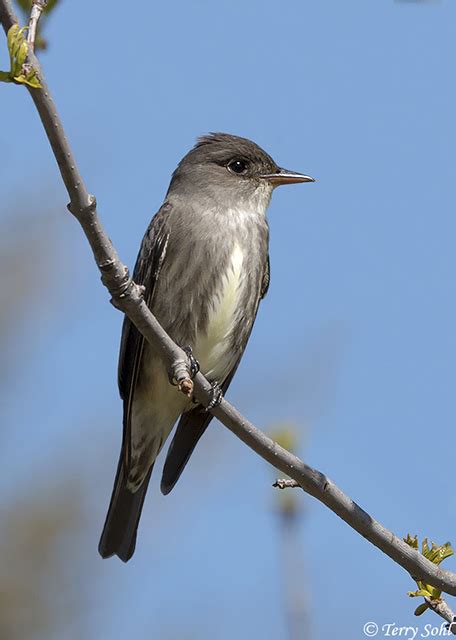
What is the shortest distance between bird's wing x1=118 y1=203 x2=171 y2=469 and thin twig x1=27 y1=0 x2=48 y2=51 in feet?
8.14

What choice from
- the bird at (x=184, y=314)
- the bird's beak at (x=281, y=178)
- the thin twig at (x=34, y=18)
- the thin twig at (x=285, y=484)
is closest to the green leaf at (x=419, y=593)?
the thin twig at (x=285, y=484)

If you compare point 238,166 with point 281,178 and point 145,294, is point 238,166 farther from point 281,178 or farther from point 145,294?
point 145,294

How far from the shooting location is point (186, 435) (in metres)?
6.36

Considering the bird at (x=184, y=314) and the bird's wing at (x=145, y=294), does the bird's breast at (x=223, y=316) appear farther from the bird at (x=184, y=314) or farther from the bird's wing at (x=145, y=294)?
the bird's wing at (x=145, y=294)

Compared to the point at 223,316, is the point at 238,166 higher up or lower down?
higher up

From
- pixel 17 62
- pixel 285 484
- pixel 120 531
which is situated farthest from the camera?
pixel 120 531

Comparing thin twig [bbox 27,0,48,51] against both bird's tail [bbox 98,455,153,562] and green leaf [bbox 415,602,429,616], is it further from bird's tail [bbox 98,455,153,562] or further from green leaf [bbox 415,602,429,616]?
bird's tail [bbox 98,455,153,562]

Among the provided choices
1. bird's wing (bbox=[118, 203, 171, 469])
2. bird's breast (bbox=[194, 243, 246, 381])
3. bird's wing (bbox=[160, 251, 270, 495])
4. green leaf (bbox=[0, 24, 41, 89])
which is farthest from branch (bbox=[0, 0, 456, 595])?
bird's wing (bbox=[160, 251, 270, 495])

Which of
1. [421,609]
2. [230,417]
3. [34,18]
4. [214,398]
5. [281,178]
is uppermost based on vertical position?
[281,178]

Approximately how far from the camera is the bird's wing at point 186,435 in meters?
6.20

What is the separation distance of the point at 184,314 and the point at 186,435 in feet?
2.43

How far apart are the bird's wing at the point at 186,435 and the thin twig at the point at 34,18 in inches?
116

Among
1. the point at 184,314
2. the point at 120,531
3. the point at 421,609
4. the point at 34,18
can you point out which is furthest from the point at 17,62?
the point at 120,531

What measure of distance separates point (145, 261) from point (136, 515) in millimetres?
1308
